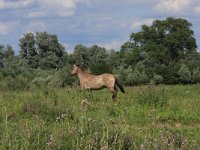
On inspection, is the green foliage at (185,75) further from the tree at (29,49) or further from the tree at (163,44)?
the tree at (163,44)

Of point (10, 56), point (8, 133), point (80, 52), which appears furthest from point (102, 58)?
point (8, 133)

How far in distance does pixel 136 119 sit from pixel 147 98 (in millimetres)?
2935

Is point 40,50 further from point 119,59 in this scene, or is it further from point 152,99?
point 152,99

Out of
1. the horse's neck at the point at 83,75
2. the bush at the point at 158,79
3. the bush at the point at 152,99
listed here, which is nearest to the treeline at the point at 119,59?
the bush at the point at 158,79

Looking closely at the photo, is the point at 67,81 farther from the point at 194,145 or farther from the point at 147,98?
the point at 194,145

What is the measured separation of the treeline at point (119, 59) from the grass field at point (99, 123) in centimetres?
1071

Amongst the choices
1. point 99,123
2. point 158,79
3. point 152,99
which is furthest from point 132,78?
point 99,123

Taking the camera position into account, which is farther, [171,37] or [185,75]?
[171,37]

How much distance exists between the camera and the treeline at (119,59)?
1633 inches

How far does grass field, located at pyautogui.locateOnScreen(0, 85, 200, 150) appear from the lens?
6.53 metres

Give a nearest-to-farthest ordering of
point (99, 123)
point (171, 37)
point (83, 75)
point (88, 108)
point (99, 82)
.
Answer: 1. point (99, 123)
2. point (88, 108)
3. point (99, 82)
4. point (83, 75)
5. point (171, 37)

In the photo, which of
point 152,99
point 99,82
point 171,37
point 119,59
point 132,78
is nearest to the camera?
point 152,99

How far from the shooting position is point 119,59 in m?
79.8

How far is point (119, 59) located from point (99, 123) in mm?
72597
